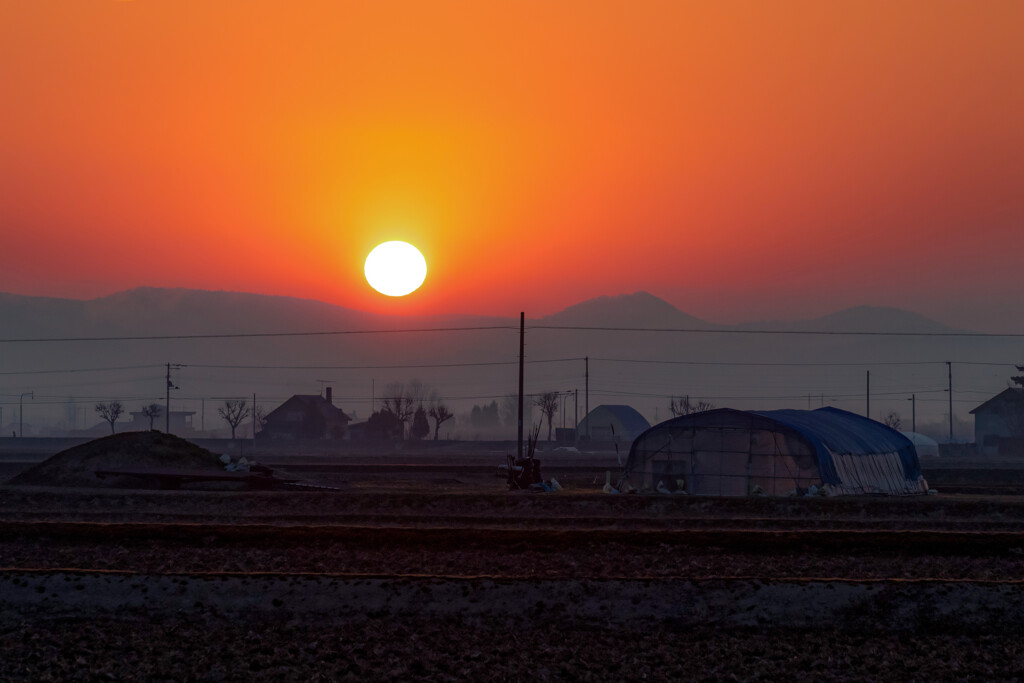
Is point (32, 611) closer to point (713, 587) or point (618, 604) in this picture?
point (618, 604)

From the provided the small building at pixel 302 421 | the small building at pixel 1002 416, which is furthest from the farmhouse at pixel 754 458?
the small building at pixel 302 421

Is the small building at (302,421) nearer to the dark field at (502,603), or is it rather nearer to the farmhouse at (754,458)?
the farmhouse at (754,458)

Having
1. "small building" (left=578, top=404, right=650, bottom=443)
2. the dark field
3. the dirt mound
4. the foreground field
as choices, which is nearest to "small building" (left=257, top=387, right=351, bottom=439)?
"small building" (left=578, top=404, right=650, bottom=443)

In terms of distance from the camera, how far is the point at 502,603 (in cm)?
2005

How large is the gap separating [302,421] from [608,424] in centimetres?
4933

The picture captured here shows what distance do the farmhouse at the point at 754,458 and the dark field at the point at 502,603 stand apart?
13813 millimetres

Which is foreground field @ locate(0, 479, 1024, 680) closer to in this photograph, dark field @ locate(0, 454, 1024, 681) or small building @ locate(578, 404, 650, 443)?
dark field @ locate(0, 454, 1024, 681)

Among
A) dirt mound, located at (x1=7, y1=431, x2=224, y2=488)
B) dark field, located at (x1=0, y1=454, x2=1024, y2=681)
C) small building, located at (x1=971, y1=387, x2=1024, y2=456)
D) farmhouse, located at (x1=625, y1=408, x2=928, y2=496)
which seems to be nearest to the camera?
dark field, located at (x1=0, y1=454, x2=1024, y2=681)

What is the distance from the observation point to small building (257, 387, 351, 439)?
517 ft

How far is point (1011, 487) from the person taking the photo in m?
49.9

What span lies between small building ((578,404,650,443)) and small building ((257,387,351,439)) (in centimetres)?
4087

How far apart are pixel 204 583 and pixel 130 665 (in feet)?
15.3

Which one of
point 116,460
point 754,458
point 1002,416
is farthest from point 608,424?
point 754,458

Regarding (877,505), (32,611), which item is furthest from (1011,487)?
(32,611)
